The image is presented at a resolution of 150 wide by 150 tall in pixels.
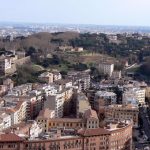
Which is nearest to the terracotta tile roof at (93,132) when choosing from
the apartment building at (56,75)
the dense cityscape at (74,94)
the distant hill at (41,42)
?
the dense cityscape at (74,94)

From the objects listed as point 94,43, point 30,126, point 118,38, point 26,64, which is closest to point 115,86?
point 26,64

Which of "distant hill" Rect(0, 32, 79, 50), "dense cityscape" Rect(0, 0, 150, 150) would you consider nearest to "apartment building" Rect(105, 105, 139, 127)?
"dense cityscape" Rect(0, 0, 150, 150)

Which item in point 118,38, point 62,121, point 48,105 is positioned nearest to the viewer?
point 62,121

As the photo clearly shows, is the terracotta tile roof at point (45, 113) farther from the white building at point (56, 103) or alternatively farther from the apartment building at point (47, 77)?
the apartment building at point (47, 77)

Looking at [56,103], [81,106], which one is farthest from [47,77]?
[81,106]

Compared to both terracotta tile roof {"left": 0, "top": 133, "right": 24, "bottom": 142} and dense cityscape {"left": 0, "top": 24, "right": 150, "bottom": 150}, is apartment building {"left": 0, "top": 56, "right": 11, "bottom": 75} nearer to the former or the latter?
dense cityscape {"left": 0, "top": 24, "right": 150, "bottom": 150}

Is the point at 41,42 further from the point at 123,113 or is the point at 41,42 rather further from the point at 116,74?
the point at 123,113

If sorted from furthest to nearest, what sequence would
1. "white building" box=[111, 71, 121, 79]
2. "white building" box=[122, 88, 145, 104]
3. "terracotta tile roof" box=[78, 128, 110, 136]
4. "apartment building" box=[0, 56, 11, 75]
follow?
"white building" box=[111, 71, 121, 79], "apartment building" box=[0, 56, 11, 75], "white building" box=[122, 88, 145, 104], "terracotta tile roof" box=[78, 128, 110, 136]

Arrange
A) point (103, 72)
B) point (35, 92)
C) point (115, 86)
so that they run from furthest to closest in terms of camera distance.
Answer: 1. point (103, 72)
2. point (115, 86)
3. point (35, 92)

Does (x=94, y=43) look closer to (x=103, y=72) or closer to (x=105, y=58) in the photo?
(x=105, y=58)
